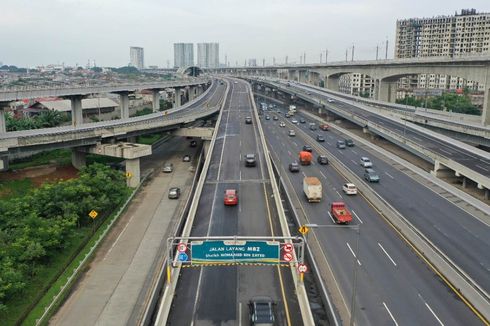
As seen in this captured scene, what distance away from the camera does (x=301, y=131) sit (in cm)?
9319

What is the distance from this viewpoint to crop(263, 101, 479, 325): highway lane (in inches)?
939

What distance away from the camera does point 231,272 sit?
26.4 m

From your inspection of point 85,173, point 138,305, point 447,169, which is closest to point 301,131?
point 447,169

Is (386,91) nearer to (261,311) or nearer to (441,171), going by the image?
(441,171)

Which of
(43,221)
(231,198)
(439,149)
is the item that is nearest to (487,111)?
(439,149)

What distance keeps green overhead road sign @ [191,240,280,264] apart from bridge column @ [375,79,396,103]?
351 ft

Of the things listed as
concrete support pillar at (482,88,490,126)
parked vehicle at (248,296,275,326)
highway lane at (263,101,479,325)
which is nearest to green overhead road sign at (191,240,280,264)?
parked vehicle at (248,296,275,326)

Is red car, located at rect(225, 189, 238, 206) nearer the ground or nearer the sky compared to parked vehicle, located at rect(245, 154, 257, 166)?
nearer the ground

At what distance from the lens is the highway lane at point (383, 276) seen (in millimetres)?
23859

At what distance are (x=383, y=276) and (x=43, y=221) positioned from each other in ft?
85.1

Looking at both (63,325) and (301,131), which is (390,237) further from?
(301,131)

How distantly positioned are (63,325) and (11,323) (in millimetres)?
2893

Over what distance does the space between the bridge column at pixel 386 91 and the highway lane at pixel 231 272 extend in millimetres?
76209

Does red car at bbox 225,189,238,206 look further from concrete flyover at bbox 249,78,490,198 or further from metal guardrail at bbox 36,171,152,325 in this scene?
concrete flyover at bbox 249,78,490,198
